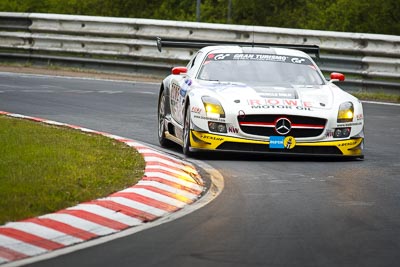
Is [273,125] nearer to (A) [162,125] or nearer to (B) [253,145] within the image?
(B) [253,145]

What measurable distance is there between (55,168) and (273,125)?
3.19 m

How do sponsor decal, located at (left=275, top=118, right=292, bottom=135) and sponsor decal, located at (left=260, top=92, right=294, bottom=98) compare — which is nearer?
sponsor decal, located at (left=275, top=118, right=292, bottom=135)

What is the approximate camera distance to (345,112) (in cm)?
1431

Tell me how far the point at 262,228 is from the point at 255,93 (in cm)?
516

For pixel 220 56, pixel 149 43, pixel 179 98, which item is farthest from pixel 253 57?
pixel 149 43

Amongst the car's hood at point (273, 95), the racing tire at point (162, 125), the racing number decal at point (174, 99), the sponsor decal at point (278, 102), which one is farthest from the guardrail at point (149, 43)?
the sponsor decal at point (278, 102)

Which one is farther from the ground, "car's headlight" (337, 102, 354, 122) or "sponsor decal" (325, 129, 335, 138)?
"car's headlight" (337, 102, 354, 122)

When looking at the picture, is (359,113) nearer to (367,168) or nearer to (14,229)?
(367,168)

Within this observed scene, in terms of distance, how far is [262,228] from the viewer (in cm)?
933

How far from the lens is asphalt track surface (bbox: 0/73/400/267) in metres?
8.09

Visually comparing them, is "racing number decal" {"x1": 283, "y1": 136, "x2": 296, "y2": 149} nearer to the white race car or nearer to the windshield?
the white race car

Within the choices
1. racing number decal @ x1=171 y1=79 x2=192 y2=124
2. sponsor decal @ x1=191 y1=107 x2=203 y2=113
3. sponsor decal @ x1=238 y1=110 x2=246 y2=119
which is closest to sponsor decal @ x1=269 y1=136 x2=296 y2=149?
sponsor decal @ x1=238 y1=110 x2=246 y2=119

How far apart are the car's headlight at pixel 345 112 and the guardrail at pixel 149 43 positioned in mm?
9998

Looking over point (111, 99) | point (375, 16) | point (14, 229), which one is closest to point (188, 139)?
point (14, 229)
